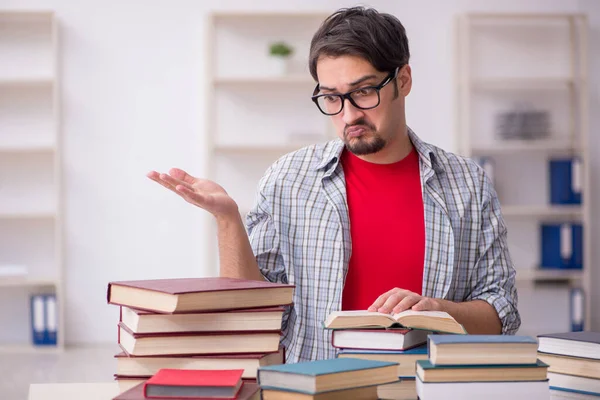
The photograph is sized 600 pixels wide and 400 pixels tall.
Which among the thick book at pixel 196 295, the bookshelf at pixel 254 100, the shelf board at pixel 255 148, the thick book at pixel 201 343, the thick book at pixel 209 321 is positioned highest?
the bookshelf at pixel 254 100

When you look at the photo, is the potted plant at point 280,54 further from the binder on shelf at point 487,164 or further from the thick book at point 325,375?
the thick book at point 325,375

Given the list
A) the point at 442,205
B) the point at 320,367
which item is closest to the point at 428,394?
the point at 320,367

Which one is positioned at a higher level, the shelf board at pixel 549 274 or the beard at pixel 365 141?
the beard at pixel 365 141

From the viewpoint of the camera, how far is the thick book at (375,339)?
1.13 metres

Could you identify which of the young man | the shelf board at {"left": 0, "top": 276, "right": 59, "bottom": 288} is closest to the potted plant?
the shelf board at {"left": 0, "top": 276, "right": 59, "bottom": 288}

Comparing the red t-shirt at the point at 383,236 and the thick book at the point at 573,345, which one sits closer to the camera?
the thick book at the point at 573,345

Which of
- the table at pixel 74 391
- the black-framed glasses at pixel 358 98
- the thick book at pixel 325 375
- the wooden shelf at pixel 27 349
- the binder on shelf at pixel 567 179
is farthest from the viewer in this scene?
the binder on shelf at pixel 567 179

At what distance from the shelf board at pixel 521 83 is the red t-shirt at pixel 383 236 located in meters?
3.35

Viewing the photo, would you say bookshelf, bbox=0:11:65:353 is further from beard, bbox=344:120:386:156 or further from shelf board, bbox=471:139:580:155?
beard, bbox=344:120:386:156

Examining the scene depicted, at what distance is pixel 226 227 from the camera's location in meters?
1.54

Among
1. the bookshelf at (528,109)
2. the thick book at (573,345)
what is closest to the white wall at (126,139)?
the bookshelf at (528,109)

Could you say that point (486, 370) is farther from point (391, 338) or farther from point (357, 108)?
point (357, 108)

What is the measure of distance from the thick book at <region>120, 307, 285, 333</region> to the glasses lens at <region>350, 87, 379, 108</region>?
2.34ft

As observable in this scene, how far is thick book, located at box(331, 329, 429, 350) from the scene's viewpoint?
3.69ft
